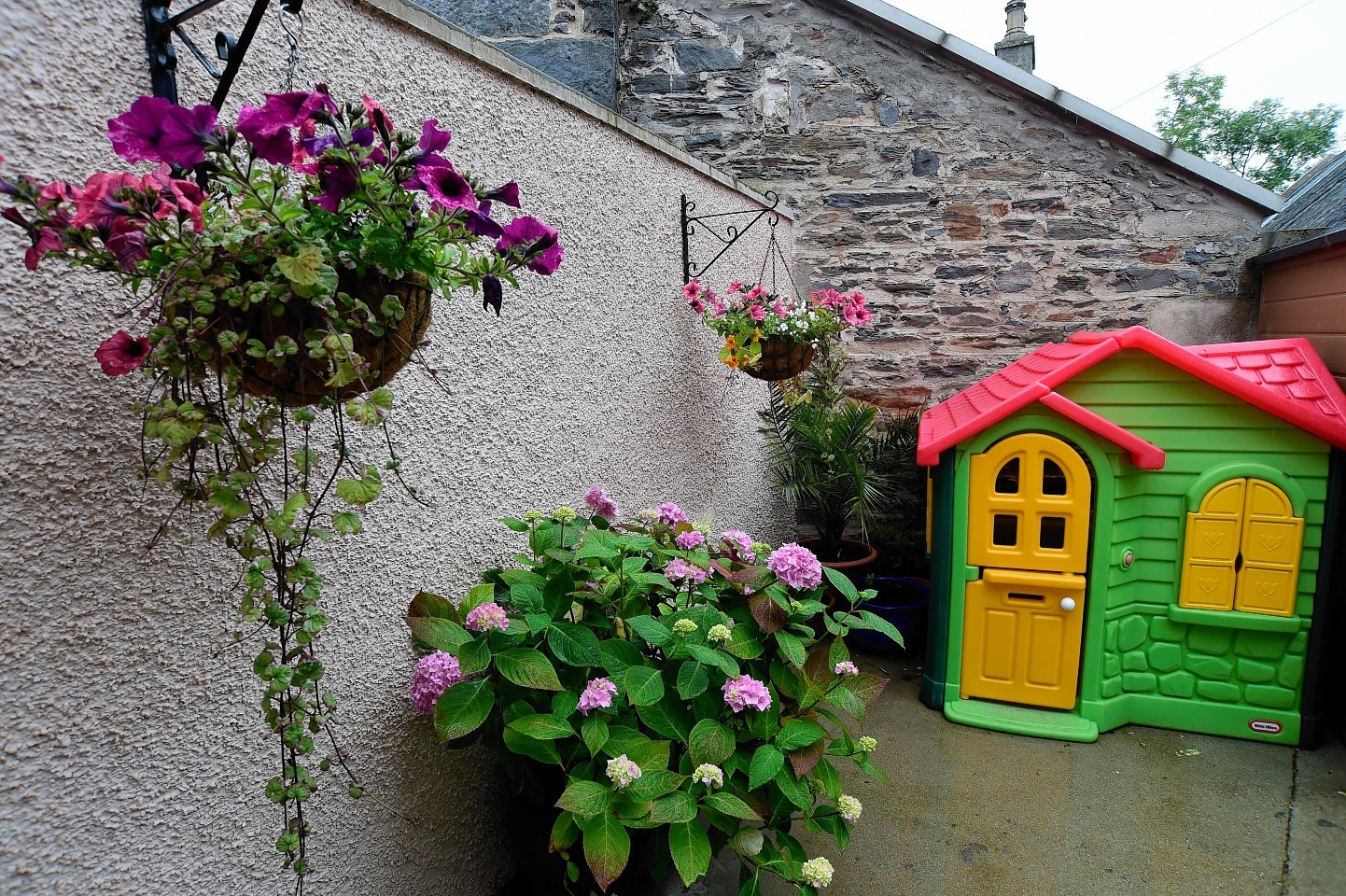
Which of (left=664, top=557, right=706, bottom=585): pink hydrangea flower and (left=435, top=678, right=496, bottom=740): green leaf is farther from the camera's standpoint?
(left=664, top=557, right=706, bottom=585): pink hydrangea flower

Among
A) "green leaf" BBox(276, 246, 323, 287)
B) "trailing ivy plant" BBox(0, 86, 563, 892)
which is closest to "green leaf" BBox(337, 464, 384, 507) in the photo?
"trailing ivy plant" BBox(0, 86, 563, 892)

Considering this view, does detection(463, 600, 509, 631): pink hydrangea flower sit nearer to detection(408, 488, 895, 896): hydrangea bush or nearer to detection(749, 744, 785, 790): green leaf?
detection(408, 488, 895, 896): hydrangea bush

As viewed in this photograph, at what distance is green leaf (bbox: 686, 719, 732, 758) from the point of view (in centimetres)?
151

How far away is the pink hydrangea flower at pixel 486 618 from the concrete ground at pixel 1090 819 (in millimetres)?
857

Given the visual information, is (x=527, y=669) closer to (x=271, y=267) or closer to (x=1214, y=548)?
(x=271, y=267)

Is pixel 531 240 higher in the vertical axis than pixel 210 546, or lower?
higher

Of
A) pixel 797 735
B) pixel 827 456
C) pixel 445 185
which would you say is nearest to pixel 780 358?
pixel 827 456

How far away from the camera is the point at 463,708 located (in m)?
1.41

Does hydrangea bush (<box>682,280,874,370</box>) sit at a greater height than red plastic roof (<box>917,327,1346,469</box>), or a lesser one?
greater

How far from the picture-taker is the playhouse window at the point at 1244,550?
9.32 feet

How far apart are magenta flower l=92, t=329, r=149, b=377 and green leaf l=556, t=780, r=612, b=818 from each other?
976mm

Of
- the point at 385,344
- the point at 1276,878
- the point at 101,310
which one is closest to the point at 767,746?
the point at 385,344

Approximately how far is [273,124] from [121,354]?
31cm

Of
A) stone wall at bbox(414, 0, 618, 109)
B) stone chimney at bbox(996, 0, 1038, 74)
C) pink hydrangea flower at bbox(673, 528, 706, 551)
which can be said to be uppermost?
stone chimney at bbox(996, 0, 1038, 74)
